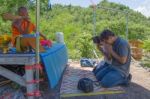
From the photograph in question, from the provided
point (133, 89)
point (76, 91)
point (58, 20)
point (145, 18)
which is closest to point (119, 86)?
point (133, 89)

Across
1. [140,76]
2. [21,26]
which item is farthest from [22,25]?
[140,76]

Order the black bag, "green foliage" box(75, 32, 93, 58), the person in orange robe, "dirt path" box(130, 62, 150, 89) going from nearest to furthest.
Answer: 1. the black bag
2. the person in orange robe
3. "dirt path" box(130, 62, 150, 89)
4. "green foliage" box(75, 32, 93, 58)

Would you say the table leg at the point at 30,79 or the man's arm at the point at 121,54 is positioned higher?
the man's arm at the point at 121,54

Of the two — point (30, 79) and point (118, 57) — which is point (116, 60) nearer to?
point (118, 57)

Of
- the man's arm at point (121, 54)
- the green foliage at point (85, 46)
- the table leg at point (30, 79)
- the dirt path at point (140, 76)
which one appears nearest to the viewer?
the table leg at point (30, 79)

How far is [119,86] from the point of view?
6883 mm

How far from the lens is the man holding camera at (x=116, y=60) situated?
6883mm

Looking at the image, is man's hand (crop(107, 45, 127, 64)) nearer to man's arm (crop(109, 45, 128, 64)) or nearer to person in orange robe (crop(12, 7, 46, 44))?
man's arm (crop(109, 45, 128, 64))

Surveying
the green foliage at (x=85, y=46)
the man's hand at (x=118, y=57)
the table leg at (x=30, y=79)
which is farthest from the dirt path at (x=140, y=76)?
the table leg at (x=30, y=79)

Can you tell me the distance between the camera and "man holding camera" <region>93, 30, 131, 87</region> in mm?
6883

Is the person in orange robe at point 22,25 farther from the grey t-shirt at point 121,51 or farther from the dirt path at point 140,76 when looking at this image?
the dirt path at point 140,76

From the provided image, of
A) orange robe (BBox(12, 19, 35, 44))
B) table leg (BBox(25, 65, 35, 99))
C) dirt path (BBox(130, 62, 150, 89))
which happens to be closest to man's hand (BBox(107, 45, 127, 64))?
dirt path (BBox(130, 62, 150, 89))

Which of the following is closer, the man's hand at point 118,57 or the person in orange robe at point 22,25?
the person in orange robe at point 22,25

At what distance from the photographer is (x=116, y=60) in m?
7.00
